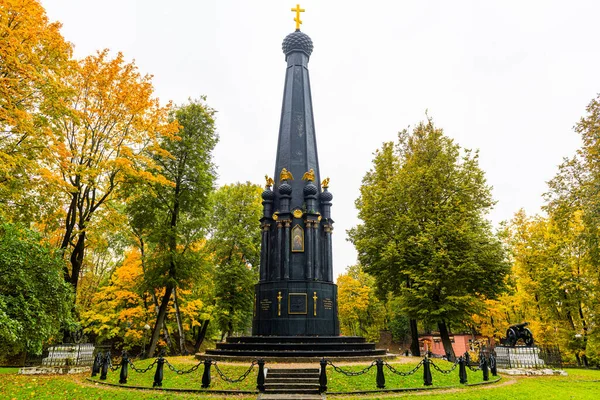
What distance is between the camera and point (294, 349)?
13.9 metres

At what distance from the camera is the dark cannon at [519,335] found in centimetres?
1753

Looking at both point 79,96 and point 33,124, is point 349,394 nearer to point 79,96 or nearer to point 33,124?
point 33,124

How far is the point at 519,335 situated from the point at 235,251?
19.0 metres

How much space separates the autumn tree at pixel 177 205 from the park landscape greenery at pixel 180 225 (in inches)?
3.4

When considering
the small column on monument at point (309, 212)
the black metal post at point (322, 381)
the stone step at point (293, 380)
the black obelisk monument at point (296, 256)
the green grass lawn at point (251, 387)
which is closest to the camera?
the green grass lawn at point (251, 387)

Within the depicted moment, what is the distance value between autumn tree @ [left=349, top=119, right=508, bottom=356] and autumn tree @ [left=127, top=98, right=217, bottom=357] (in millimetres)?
10409

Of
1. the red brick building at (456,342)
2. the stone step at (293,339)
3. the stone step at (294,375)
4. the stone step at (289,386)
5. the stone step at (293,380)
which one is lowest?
the red brick building at (456,342)

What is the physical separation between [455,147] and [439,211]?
4.64m

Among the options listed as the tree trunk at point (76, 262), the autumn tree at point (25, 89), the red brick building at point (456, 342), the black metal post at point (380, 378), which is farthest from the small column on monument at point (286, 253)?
the red brick building at point (456, 342)

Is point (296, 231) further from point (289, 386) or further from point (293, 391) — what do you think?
point (293, 391)

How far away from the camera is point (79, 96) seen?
17.4 meters

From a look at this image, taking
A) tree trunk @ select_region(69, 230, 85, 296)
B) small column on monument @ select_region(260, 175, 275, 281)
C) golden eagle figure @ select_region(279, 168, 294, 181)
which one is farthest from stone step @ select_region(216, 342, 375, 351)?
tree trunk @ select_region(69, 230, 85, 296)

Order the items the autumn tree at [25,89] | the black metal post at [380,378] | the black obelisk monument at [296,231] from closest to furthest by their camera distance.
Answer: the black metal post at [380,378], the autumn tree at [25,89], the black obelisk monument at [296,231]

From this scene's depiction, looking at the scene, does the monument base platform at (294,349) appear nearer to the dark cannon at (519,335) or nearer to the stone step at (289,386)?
the stone step at (289,386)
